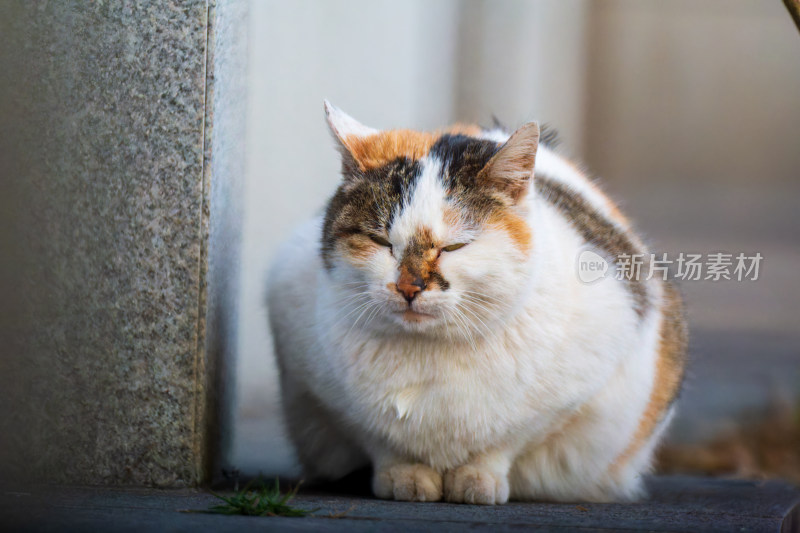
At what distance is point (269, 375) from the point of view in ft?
16.0

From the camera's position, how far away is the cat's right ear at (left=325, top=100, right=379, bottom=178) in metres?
2.52

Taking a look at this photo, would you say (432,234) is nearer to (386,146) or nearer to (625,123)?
(386,146)

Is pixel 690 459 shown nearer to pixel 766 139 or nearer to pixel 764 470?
pixel 764 470

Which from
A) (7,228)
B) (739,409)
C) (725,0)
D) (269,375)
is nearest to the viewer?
(7,228)

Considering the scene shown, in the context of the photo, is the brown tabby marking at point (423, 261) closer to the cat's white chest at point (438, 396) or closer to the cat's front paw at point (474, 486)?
the cat's white chest at point (438, 396)

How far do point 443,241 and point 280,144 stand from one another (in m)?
2.80

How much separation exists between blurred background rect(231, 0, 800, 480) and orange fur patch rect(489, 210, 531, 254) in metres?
1.26

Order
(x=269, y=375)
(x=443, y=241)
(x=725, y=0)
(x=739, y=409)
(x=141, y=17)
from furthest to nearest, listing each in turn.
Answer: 1. (x=725, y=0)
2. (x=739, y=409)
3. (x=269, y=375)
4. (x=141, y=17)
5. (x=443, y=241)

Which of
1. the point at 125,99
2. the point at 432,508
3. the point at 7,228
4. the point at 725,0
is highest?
the point at 725,0

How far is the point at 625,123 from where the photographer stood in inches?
416

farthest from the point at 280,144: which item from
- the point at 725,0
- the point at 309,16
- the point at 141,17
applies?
the point at 725,0

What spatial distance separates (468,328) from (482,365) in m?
0.14

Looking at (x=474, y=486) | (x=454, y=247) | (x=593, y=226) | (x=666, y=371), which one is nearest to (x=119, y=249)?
(x=454, y=247)

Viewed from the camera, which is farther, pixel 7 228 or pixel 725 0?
pixel 725 0
